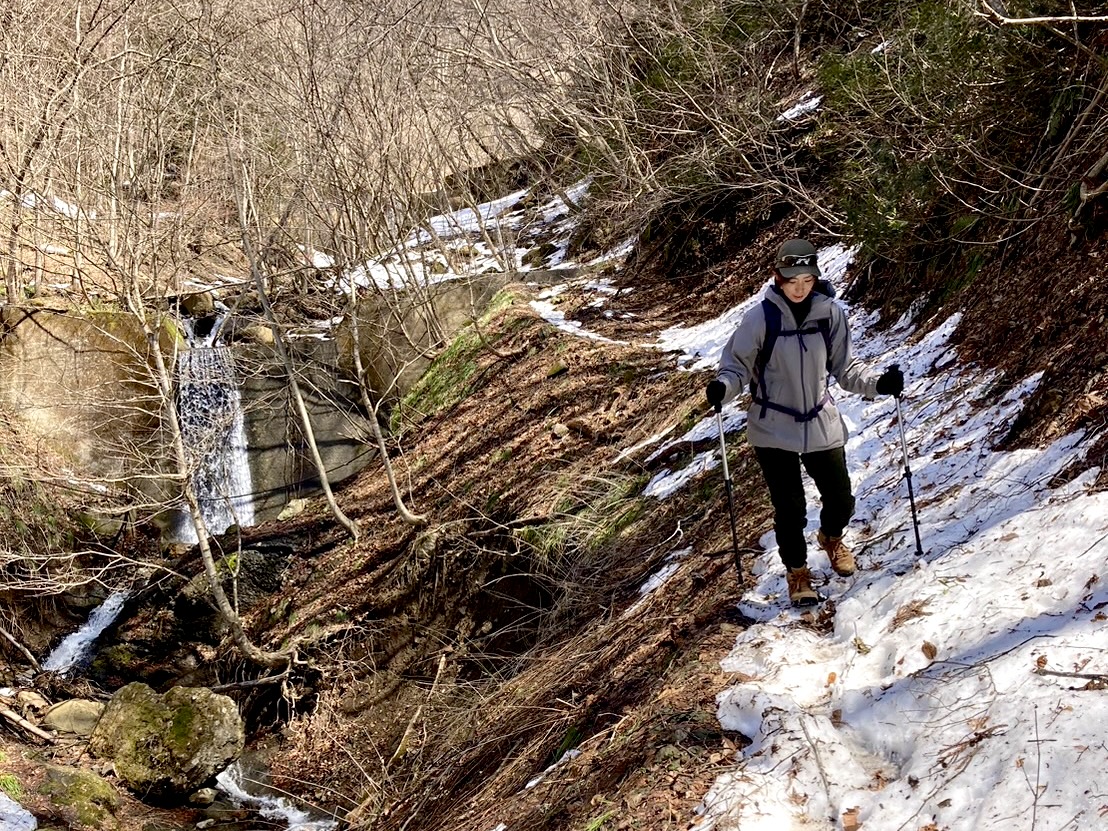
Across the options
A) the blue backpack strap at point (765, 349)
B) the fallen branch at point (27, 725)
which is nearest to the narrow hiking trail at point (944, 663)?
the blue backpack strap at point (765, 349)

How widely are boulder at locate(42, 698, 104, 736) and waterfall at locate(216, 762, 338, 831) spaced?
1.95 meters

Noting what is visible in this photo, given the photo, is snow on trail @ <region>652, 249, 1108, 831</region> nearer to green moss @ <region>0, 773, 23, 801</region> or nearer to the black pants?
the black pants

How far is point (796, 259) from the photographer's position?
4.29 m

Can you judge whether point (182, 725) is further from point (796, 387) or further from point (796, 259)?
point (796, 259)

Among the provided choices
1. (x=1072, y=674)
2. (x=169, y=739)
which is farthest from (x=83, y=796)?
(x=1072, y=674)

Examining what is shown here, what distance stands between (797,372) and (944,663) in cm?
155

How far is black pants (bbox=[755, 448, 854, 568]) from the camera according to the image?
4609mm

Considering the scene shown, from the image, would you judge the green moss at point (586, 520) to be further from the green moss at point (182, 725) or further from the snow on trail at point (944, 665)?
the green moss at point (182, 725)

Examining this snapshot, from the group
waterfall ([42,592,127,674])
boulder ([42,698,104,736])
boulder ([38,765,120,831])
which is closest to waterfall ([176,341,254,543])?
Result: waterfall ([42,592,127,674])

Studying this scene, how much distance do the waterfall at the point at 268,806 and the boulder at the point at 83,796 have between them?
125 cm

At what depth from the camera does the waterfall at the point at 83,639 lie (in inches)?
516

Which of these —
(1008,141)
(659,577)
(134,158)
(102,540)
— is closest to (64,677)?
(102,540)

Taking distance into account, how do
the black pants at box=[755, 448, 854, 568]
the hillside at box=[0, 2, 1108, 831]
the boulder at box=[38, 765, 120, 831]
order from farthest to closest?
the boulder at box=[38, 765, 120, 831]
the black pants at box=[755, 448, 854, 568]
the hillside at box=[0, 2, 1108, 831]

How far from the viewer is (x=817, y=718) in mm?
3766
